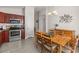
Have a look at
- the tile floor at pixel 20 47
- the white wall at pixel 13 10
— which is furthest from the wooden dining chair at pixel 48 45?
the white wall at pixel 13 10

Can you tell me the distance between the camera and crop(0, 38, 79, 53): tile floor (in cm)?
219

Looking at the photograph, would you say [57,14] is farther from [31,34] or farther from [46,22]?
[31,34]

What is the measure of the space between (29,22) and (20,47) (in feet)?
1.50

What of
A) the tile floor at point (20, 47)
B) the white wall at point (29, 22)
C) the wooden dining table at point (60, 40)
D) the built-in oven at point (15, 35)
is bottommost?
the tile floor at point (20, 47)

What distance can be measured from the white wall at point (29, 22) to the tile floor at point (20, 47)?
11cm

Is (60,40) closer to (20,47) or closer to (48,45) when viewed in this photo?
(48,45)

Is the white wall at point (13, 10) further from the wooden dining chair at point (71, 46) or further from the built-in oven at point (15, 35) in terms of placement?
the wooden dining chair at point (71, 46)

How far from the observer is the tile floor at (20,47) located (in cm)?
219

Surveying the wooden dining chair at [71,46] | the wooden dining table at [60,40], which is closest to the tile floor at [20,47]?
the wooden dining table at [60,40]

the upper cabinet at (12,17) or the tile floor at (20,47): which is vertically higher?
the upper cabinet at (12,17)

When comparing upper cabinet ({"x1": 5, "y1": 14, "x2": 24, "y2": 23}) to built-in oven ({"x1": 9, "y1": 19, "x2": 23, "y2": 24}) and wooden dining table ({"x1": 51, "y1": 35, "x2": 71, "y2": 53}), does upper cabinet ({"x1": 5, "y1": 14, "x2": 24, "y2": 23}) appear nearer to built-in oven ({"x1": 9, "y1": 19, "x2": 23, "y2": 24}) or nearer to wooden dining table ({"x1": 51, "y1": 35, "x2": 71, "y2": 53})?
built-in oven ({"x1": 9, "y1": 19, "x2": 23, "y2": 24})

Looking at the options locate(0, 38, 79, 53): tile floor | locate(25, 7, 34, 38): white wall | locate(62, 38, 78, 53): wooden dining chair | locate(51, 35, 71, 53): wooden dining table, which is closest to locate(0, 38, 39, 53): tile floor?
locate(0, 38, 79, 53): tile floor

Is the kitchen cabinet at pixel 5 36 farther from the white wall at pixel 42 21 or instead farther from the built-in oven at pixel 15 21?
the white wall at pixel 42 21
